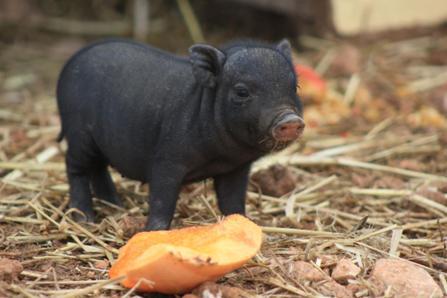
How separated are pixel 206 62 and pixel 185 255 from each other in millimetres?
1115

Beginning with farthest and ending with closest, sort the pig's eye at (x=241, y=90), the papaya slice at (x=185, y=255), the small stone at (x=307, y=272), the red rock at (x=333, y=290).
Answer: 1. the pig's eye at (x=241, y=90)
2. the small stone at (x=307, y=272)
3. the red rock at (x=333, y=290)
4. the papaya slice at (x=185, y=255)

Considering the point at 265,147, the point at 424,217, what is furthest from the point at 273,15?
the point at 265,147

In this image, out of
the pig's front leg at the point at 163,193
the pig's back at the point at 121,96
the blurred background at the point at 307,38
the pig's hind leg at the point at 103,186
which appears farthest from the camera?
the blurred background at the point at 307,38

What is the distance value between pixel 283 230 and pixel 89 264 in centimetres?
99

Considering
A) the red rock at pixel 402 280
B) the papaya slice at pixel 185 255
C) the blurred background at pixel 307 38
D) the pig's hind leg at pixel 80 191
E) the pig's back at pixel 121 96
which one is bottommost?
the blurred background at pixel 307 38

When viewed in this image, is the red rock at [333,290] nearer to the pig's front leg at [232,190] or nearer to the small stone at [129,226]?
the pig's front leg at [232,190]

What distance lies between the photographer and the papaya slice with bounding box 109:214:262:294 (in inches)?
139

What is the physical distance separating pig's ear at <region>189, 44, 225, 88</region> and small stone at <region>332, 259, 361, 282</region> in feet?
3.37

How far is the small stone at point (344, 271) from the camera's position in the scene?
13.1ft

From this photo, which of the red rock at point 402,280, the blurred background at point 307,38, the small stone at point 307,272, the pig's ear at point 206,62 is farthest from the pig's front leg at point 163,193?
the blurred background at point 307,38

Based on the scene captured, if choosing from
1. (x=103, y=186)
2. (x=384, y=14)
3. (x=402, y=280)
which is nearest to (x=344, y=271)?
(x=402, y=280)

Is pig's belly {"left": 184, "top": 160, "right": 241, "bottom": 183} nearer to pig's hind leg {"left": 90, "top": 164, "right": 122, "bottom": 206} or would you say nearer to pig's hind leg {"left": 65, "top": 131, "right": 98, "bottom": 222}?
pig's hind leg {"left": 65, "top": 131, "right": 98, "bottom": 222}

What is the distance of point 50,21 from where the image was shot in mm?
9711

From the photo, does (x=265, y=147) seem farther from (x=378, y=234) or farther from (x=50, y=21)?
(x=50, y=21)
